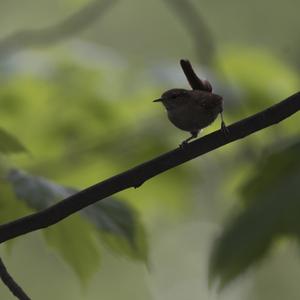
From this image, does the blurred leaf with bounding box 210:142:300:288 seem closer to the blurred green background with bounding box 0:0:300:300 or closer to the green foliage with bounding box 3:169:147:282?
the blurred green background with bounding box 0:0:300:300

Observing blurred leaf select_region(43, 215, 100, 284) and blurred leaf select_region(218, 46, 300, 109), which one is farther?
blurred leaf select_region(218, 46, 300, 109)

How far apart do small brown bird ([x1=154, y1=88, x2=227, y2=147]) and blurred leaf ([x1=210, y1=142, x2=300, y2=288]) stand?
105 millimetres

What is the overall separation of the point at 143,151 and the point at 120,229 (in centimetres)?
61

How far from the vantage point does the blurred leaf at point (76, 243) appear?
79 cm

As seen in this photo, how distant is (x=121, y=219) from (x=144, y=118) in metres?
0.62

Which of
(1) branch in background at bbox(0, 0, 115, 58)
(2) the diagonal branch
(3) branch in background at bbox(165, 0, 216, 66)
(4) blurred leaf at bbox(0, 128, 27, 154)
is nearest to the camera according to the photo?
(2) the diagonal branch

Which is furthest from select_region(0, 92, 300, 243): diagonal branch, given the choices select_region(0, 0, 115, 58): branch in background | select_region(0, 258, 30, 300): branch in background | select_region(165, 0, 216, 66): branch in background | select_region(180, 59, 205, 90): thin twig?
select_region(0, 0, 115, 58): branch in background

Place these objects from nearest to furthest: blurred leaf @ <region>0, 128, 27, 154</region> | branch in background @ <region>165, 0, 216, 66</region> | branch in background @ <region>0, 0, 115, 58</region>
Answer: blurred leaf @ <region>0, 128, 27, 154</region>
branch in background @ <region>165, 0, 216, 66</region>
branch in background @ <region>0, 0, 115, 58</region>

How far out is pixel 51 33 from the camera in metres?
1.45

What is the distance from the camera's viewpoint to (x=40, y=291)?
2.27 m

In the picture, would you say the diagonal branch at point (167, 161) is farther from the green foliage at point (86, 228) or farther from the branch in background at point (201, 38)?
the branch in background at point (201, 38)

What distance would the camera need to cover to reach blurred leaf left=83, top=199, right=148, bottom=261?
2.54ft

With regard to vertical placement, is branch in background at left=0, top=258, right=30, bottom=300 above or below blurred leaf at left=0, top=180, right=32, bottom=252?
below

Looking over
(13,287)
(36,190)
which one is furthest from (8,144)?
(13,287)
